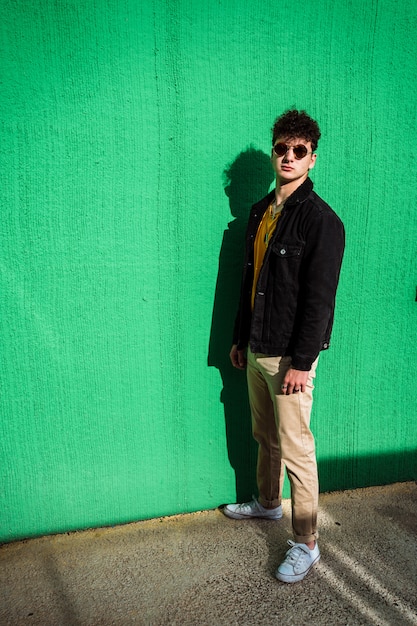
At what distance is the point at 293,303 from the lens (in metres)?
2.37

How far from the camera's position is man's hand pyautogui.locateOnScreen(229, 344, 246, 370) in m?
2.76

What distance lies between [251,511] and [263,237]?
156 cm

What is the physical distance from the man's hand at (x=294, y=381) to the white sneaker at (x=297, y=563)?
32.0 inches

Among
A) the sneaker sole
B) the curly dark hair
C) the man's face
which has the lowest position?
the sneaker sole

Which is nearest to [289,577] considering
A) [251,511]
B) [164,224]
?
[251,511]

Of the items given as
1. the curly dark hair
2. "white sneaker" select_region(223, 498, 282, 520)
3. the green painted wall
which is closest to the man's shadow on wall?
the green painted wall

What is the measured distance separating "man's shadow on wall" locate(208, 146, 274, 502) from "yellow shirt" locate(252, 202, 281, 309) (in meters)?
0.26

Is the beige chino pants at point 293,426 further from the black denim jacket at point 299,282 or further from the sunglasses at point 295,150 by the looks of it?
the sunglasses at point 295,150

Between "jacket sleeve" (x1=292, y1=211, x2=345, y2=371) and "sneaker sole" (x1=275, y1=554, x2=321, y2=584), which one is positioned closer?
"jacket sleeve" (x1=292, y1=211, x2=345, y2=371)

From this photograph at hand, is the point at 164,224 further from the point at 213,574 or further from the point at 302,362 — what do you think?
the point at 213,574

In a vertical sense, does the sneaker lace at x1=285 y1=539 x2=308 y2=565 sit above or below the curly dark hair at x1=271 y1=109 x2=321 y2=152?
below

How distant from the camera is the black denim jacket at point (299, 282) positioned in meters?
2.24

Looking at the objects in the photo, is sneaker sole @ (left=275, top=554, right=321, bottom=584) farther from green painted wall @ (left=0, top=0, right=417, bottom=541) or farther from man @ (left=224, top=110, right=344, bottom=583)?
green painted wall @ (left=0, top=0, right=417, bottom=541)

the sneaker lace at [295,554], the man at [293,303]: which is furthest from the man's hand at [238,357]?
the sneaker lace at [295,554]
